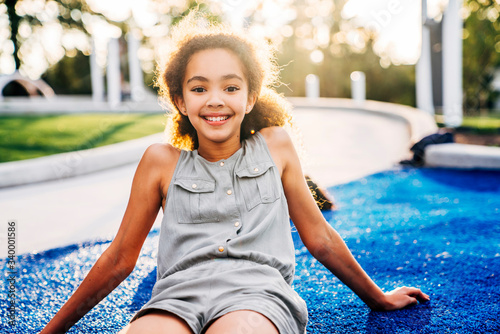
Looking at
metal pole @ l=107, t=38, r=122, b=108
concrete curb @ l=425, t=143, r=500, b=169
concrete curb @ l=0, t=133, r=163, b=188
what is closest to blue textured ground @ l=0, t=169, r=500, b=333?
concrete curb @ l=425, t=143, r=500, b=169

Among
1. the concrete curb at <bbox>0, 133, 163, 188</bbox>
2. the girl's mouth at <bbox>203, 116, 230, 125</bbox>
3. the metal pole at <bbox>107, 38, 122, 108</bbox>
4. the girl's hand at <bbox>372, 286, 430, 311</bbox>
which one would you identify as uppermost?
the metal pole at <bbox>107, 38, 122, 108</bbox>

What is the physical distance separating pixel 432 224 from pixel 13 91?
23757mm

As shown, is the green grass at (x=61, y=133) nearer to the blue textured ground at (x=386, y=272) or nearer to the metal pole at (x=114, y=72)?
the blue textured ground at (x=386, y=272)

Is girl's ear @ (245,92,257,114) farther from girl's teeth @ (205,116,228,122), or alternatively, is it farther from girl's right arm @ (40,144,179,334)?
girl's right arm @ (40,144,179,334)

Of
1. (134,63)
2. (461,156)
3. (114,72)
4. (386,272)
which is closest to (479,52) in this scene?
(134,63)

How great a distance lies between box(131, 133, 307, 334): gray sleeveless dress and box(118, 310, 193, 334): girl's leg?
0.9 inches

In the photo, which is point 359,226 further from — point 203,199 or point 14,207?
point 14,207

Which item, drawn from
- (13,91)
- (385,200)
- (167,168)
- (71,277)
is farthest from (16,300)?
(13,91)

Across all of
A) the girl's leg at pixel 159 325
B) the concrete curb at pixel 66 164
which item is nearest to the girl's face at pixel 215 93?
the girl's leg at pixel 159 325

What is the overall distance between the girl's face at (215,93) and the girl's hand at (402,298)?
0.96 meters

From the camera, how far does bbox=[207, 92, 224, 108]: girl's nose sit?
5.59 ft

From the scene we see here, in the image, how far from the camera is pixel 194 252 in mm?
1550

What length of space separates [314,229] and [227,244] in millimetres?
413

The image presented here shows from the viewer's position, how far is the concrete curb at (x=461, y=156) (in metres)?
4.95
